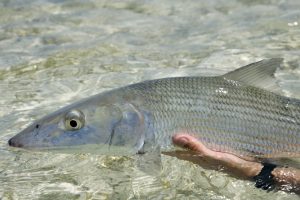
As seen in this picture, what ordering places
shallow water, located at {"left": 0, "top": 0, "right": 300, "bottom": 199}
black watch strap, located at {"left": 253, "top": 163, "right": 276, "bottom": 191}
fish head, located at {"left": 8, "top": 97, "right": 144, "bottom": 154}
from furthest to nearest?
shallow water, located at {"left": 0, "top": 0, "right": 300, "bottom": 199} → black watch strap, located at {"left": 253, "top": 163, "right": 276, "bottom": 191} → fish head, located at {"left": 8, "top": 97, "right": 144, "bottom": 154}

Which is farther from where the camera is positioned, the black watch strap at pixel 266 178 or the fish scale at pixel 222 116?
the black watch strap at pixel 266 178

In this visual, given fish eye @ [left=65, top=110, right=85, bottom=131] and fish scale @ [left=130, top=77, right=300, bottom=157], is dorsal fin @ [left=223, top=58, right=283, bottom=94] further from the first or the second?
fish eye @ [left=65, top=110, right=85, bottom=131]

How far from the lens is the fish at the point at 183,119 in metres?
3.46

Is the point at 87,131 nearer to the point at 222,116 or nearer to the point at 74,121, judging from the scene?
the point at 74,121

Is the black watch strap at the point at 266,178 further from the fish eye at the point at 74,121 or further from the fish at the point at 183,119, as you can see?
the fish eye at the point at 74,121

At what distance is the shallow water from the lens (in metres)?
3.94

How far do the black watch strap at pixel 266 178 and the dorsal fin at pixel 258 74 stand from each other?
1.71 feet

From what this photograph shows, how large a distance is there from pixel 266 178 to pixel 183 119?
0.68 metres

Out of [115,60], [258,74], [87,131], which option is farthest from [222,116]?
[115,60]

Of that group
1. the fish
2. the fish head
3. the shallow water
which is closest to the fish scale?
the fish

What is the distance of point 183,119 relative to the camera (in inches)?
138

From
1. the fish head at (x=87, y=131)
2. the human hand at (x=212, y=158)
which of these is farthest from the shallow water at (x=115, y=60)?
the fish head at (x=87, y=131)

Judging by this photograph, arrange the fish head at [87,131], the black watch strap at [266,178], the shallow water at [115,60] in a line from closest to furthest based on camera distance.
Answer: the fish head at [87,131] < the black watch strap at [266,178] < the shallow water at [115,60]

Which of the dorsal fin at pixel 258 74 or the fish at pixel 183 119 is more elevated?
the dorsal fin at pixel 258 74
